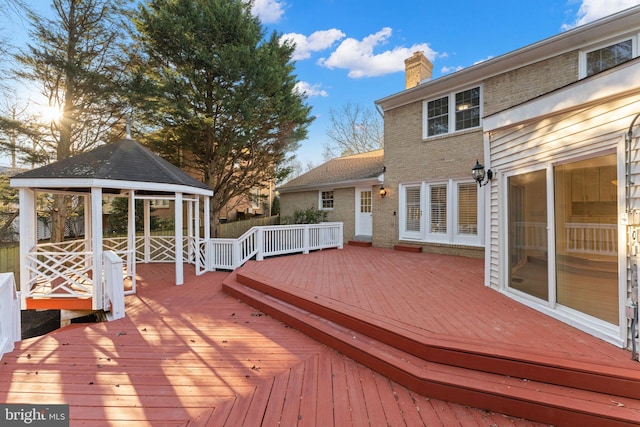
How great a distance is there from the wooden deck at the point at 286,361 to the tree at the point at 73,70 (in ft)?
28.0

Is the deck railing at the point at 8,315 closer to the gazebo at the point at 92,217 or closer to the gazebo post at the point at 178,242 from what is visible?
the gazebo at the point at 92,217

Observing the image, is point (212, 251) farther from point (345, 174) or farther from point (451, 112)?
point (451, 112)

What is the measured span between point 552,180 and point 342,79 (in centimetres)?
1924

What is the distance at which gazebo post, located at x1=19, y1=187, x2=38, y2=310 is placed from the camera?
5.28m

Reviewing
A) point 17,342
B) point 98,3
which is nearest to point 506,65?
point 17,342

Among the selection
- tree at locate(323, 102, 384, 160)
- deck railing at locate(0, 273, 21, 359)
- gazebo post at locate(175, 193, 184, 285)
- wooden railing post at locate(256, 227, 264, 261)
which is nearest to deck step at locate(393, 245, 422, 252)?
wooden railing post at locate(256, 227, 264, 261)

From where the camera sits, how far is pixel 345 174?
1255 centimetres

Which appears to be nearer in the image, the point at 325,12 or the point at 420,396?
the point at 420,396

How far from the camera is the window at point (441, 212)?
8.25 meters

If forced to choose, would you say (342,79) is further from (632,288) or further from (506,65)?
(632,288)

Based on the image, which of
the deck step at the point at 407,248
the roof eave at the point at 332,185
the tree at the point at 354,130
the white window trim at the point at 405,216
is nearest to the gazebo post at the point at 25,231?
the roof eave at the point at 332,185

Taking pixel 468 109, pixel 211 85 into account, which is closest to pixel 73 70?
pixel 211 85

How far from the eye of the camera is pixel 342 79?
2025 cm

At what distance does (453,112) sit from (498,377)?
8094 millimetres
